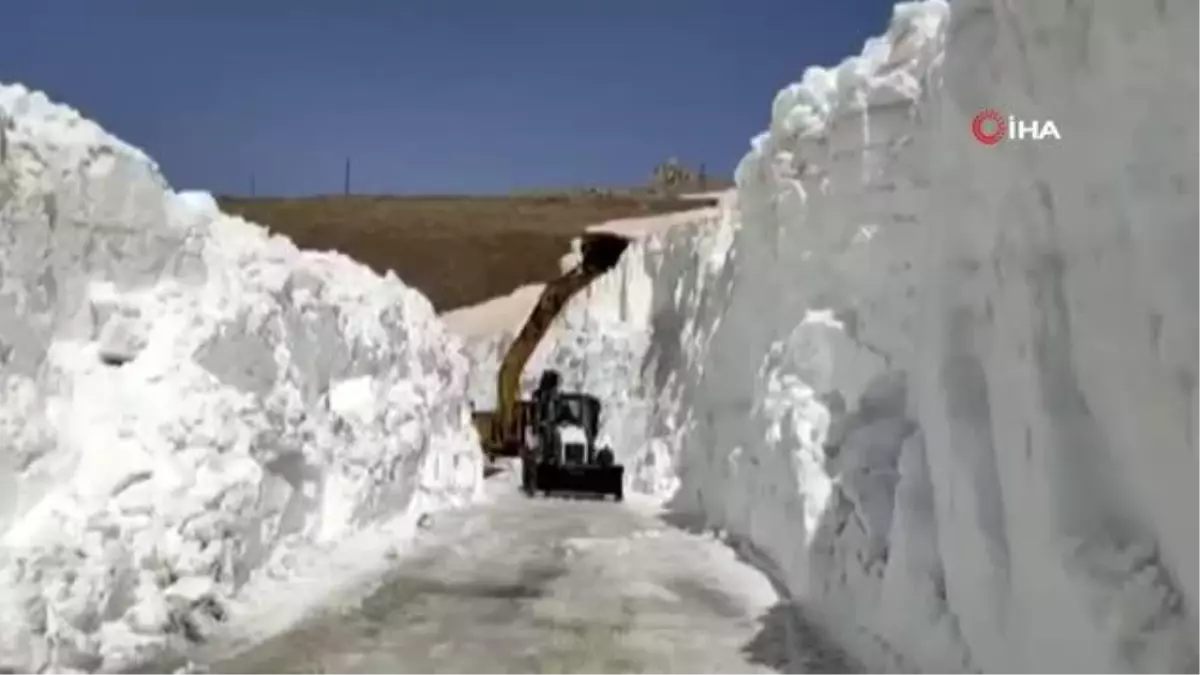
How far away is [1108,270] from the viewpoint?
513 centimetres

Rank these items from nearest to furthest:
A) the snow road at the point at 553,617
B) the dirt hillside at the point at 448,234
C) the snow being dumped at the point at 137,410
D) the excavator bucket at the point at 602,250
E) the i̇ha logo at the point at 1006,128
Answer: the i̇ha logo at the point at 1006,128 < the snow being dumped at the point at 137,410 < the snow road at the point at 553,617 < the excavator bucket at the point at 602,250 < the dirt hillside at the point at 448,234

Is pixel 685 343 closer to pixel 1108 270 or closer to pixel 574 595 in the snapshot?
pixel 574 595

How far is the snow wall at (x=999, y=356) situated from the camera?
469 cm

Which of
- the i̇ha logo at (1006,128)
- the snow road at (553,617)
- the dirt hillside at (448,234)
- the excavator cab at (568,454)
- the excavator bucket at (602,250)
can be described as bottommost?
the snow road at (553,617)

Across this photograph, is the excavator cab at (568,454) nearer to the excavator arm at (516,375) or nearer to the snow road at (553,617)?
the excavator arm at (516,375)

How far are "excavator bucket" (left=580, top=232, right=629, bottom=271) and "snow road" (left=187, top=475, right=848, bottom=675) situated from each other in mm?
14578

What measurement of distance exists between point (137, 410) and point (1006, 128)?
6.42 m

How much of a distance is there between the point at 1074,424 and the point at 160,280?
774 centimetres

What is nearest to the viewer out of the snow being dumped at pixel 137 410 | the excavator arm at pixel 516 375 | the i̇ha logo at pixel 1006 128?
the i̇ha logo at pixel 1006 128

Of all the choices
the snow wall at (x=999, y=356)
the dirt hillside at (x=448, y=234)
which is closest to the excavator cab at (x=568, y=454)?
the snow wall at (x=999, y=356)

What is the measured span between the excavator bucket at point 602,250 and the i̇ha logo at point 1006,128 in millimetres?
22519

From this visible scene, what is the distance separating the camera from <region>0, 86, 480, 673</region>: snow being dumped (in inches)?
325

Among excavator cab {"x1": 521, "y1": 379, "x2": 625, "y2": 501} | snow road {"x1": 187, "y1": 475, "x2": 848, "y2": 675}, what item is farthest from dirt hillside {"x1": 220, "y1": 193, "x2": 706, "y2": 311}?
snow road {"x1": 187, "y1": 475, "x2": 848, "y2": 675}

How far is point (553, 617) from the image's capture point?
10.5 meters
